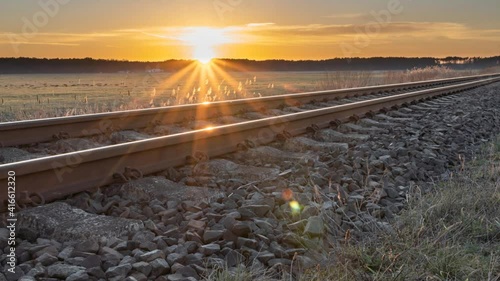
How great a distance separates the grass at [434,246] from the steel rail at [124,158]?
5.95 feet

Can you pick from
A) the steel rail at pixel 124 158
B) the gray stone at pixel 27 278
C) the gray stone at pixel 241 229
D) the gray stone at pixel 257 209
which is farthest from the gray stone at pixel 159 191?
the gray stone at pixel 27 278

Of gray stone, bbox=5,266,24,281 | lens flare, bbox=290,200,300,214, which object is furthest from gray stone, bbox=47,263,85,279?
lens flare, bbox=290,200,300,214

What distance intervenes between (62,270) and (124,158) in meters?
1.92

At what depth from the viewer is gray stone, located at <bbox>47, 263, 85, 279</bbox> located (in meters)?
3.00

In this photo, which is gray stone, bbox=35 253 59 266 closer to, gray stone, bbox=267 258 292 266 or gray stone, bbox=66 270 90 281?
gray stone, bbox=66 270 90 281

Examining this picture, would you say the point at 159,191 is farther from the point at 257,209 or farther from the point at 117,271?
the point at 117,271

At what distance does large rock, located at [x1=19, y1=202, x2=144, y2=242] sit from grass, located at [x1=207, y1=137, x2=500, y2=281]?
3.21ft

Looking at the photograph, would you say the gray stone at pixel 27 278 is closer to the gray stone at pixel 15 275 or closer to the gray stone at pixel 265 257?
the gray stone at pixel 15 275

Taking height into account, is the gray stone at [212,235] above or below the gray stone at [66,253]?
above

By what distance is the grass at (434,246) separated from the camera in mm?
3055

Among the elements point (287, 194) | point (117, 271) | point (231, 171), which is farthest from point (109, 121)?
point (117, 271)

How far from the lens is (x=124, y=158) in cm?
486

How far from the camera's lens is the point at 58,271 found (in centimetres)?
301

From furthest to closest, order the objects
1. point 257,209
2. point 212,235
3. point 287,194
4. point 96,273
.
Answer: point 287,194, point 257,209, point 212,235, point 96,273
